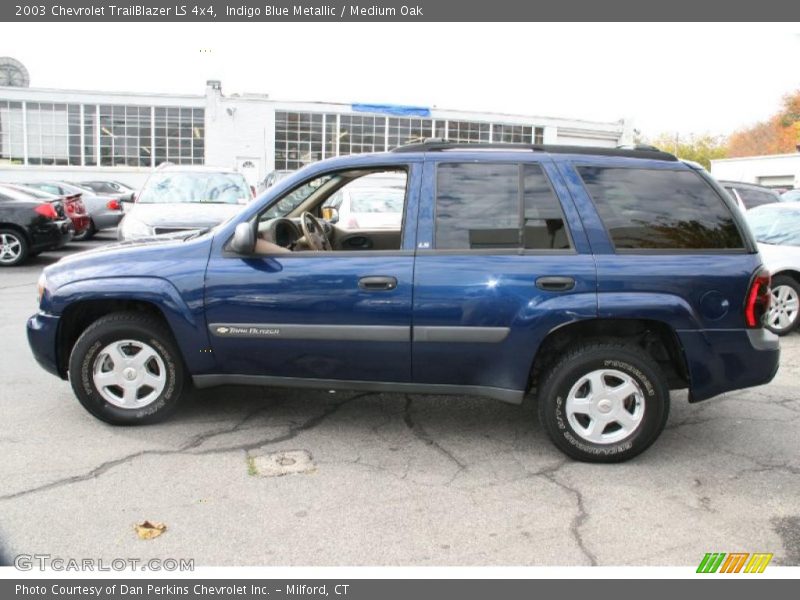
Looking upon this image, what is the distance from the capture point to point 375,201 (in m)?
11.1

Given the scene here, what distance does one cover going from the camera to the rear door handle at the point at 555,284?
3.93 metres

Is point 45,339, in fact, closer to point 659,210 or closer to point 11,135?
point 659,210

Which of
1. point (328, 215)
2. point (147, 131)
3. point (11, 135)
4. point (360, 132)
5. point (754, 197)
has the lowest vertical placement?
point (328, 215)

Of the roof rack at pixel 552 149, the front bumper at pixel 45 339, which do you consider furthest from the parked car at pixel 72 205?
the roof rack at pixel 552 149

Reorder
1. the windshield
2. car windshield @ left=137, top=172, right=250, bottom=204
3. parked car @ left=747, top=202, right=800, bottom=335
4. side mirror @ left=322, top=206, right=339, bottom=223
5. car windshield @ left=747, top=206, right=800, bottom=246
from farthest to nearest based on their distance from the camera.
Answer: car windshield @ left=137, top=172, right=250, bottom=204, car windshield @ left=747, top=206, right=800, bottom=246, parked car @ left=747, top=202, right=800, bottom=335, side mirror @ left=322, top=206, right=339, bottom=223, the windshield

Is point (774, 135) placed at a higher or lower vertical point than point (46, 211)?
higher

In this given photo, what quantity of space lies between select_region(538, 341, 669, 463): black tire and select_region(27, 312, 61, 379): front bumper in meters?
3.08

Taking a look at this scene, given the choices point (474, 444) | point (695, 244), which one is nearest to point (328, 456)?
point (474, 444)

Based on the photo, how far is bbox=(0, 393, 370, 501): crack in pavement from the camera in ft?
12.0

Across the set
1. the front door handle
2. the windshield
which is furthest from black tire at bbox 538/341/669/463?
the windshield

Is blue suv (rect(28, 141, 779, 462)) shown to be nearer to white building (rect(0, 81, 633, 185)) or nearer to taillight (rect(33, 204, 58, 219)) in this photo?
taillight (rect(33, 204, 58, 219))

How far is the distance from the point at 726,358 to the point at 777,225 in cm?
521

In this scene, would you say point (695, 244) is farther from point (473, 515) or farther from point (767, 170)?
point (767, 170)

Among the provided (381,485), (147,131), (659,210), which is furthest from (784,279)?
(147,131)
